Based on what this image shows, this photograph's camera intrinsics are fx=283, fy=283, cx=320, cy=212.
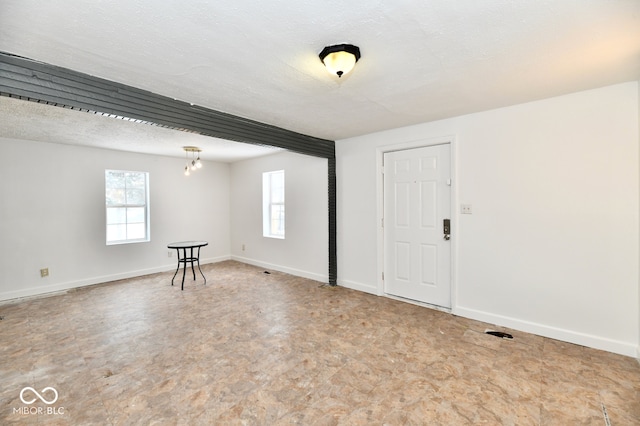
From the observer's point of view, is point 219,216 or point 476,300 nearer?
point 476,300

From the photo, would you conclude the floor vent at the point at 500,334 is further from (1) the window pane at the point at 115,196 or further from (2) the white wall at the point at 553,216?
(1) the window pane at the point at 115,196

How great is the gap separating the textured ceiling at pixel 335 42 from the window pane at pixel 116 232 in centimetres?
381

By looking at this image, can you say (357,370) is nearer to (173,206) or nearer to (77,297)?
(77,297)

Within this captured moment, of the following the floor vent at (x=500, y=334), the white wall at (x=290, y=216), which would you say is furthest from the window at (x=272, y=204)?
the floor vent at (x=500, y=334)

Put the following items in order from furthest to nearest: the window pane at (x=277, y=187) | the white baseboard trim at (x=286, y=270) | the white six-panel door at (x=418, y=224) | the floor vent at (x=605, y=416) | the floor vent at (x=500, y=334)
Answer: the window pane at (x=277, y=187) < the white baseboard trim at (x=286, y=270) < the white six-panel door at (x=418, y=224) < the floor vent at (x=500, y=334) < the floor vent at (x=605, y=416)

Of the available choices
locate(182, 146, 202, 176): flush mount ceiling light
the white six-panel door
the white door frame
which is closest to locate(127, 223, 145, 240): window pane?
locate(182, 146, 202, 176): flush mount ceiling light

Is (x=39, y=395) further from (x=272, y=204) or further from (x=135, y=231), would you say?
(x=272, y=204)

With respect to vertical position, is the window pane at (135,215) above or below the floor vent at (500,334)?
above

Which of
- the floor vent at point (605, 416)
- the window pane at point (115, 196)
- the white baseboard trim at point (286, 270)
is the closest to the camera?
the floor vent at point (605, 416)

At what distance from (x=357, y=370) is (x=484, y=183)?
2.38 m

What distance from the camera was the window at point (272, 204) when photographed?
231 inches

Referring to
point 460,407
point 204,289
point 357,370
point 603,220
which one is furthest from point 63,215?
point 603,220

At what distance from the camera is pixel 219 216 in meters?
6.64

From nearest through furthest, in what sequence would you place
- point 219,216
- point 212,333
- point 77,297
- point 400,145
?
point 212,333, point 400,145, point 77,297, point 219,216
